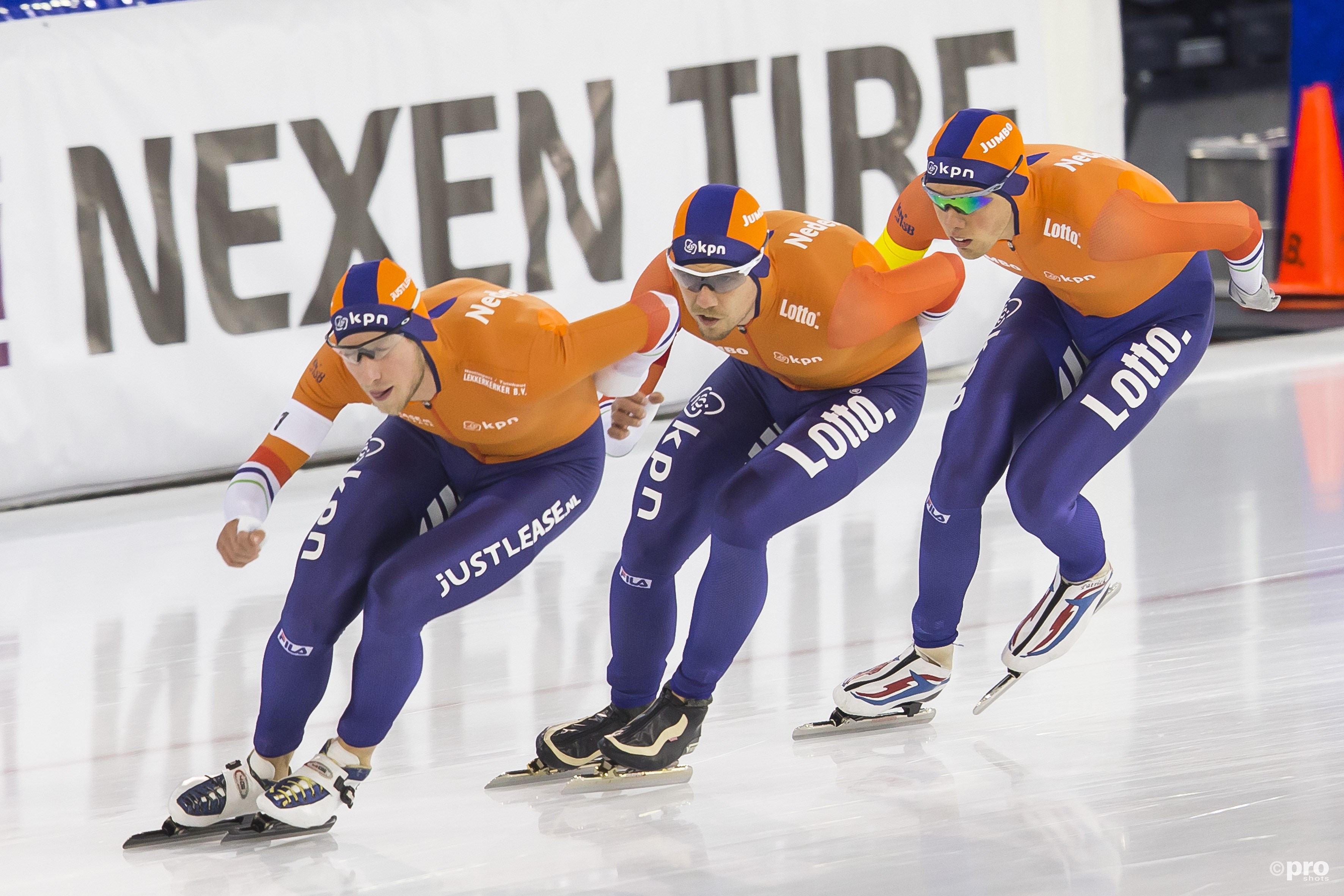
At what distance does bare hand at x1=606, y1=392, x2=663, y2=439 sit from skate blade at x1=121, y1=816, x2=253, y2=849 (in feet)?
3.71

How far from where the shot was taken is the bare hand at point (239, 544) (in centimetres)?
321

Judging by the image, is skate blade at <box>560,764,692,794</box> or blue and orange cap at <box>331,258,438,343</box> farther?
skate blade at <box>560,764,692,794</box>

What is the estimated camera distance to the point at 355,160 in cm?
676

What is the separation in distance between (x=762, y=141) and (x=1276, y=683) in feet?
13.9

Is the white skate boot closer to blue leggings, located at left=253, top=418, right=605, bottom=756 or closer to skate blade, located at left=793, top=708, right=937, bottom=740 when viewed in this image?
blue leggings, located at left=253, top=418, right=605, bottom=756

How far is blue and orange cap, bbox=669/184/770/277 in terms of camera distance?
329cm

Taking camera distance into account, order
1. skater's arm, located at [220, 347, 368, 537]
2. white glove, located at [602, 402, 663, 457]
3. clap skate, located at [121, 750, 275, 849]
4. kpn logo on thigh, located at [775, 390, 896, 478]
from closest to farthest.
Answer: clap skate, located at [121, 750, 275, 849]
skater's arm, located at [220, 347, 368, 537]
kpn logo on thigh, located at [775, 390, 896, 478]
white glove, located at [602, 402, 663, 457]

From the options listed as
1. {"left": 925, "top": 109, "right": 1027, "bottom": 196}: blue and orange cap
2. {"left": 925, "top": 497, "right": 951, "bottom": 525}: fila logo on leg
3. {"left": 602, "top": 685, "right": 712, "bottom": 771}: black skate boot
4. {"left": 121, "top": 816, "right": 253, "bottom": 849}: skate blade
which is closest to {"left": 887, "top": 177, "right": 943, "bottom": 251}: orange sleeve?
{"left": 925, "top": 109, "right": 1027, "bottom": 196}: blue and orange cap

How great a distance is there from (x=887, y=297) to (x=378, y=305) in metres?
1.13

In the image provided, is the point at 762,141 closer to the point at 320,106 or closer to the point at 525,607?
the point at 320,106

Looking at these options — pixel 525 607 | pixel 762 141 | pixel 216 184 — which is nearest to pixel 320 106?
pixel 216 184

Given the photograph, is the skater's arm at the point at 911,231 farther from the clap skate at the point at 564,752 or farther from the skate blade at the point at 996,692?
the clap skate at the point at 564,752

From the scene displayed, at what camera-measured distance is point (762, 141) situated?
7.39m

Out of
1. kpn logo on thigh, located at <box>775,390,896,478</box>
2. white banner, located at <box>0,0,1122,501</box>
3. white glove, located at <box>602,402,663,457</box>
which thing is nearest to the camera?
kpn logo on thigh, located at <box>775,390,896,478</box>
